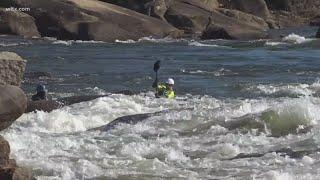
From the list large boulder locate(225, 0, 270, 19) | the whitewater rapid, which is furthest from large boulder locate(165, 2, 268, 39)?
the whitewater rapid

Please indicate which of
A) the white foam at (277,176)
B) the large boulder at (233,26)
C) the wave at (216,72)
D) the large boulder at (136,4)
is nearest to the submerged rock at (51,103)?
the white foam at (277,176)

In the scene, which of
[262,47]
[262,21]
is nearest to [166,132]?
[262,47]

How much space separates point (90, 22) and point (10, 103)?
2795 centimetres

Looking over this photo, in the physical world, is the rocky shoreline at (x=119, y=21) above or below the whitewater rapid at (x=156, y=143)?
below

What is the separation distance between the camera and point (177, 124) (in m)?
14.5

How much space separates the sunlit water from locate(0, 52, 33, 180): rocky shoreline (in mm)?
630

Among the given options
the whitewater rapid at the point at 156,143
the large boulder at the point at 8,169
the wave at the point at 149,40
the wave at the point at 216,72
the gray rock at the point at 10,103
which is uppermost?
the gray rock at the point at 10,103

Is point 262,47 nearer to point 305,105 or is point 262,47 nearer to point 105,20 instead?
point 105,20

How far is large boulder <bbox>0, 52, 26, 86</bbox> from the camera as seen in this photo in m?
12.9

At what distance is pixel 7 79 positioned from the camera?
1307cm

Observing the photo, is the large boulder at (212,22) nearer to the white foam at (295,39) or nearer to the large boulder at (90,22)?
the white foam at (295,39)

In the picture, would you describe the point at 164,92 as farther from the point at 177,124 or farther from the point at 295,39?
the point at 295,39

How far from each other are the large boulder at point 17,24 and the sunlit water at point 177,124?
11.5 metres

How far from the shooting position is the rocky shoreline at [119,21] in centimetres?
3934
